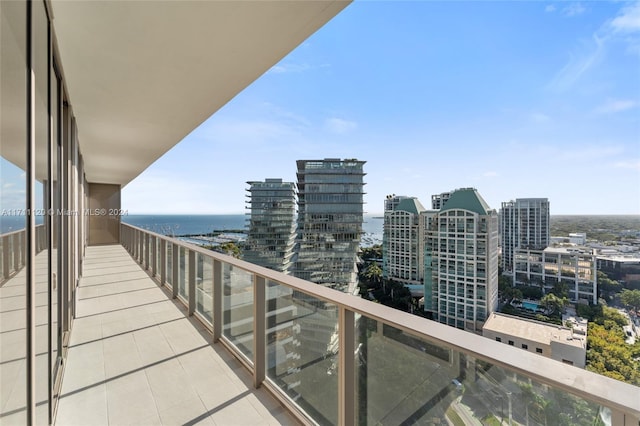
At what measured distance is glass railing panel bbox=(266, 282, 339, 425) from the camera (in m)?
1.74

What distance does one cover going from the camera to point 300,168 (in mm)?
25609

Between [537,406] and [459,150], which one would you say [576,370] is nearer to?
[537,406]

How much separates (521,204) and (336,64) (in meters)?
20.8

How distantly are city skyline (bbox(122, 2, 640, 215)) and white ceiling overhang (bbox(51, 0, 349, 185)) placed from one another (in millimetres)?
538

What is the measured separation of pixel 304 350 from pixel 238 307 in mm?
1040

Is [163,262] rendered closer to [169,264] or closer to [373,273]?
[169,264]

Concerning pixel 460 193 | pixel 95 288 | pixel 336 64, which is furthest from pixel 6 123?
pixel 336 64

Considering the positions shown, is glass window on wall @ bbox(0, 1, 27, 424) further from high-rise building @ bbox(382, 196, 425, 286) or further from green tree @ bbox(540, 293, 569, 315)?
high-rise building @ bbox(382, 196, 425, 286)

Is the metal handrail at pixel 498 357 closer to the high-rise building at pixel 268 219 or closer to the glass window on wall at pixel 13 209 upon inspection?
the glass window on wall at pixel 13 209

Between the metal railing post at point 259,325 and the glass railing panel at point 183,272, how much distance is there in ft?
6.93

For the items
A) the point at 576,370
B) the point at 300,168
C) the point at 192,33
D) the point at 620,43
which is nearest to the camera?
the point at 576,370

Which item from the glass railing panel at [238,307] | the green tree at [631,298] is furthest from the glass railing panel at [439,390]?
the green tree at [631,298]

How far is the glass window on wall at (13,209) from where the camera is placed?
807 millimetres

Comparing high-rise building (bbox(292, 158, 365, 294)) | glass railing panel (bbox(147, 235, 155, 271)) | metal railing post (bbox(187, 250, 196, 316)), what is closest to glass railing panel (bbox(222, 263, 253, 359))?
metal railing post (bbox(187, 250, 196, 316))
